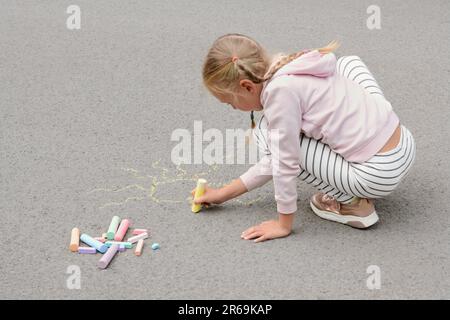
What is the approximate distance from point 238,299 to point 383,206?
0.45 m

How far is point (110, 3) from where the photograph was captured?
249 cm

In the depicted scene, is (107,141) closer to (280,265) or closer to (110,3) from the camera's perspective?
(280,265)

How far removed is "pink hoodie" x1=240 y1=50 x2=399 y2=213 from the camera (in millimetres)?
1316

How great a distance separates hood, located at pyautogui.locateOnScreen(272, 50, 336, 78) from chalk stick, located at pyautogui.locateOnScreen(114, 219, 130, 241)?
459mm

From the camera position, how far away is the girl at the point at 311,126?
1.31 m

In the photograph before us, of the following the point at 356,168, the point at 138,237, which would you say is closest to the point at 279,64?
the point at 356,168

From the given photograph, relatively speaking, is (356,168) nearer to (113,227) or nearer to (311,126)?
(311,126)

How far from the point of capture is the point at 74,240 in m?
1.42

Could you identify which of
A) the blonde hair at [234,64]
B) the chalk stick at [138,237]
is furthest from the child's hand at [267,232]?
the blonde hair at [234,64]

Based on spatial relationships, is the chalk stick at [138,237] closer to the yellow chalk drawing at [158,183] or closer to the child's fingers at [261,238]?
the yellow chalk drawing at [158,183]

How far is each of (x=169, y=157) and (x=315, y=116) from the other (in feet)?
1.62
